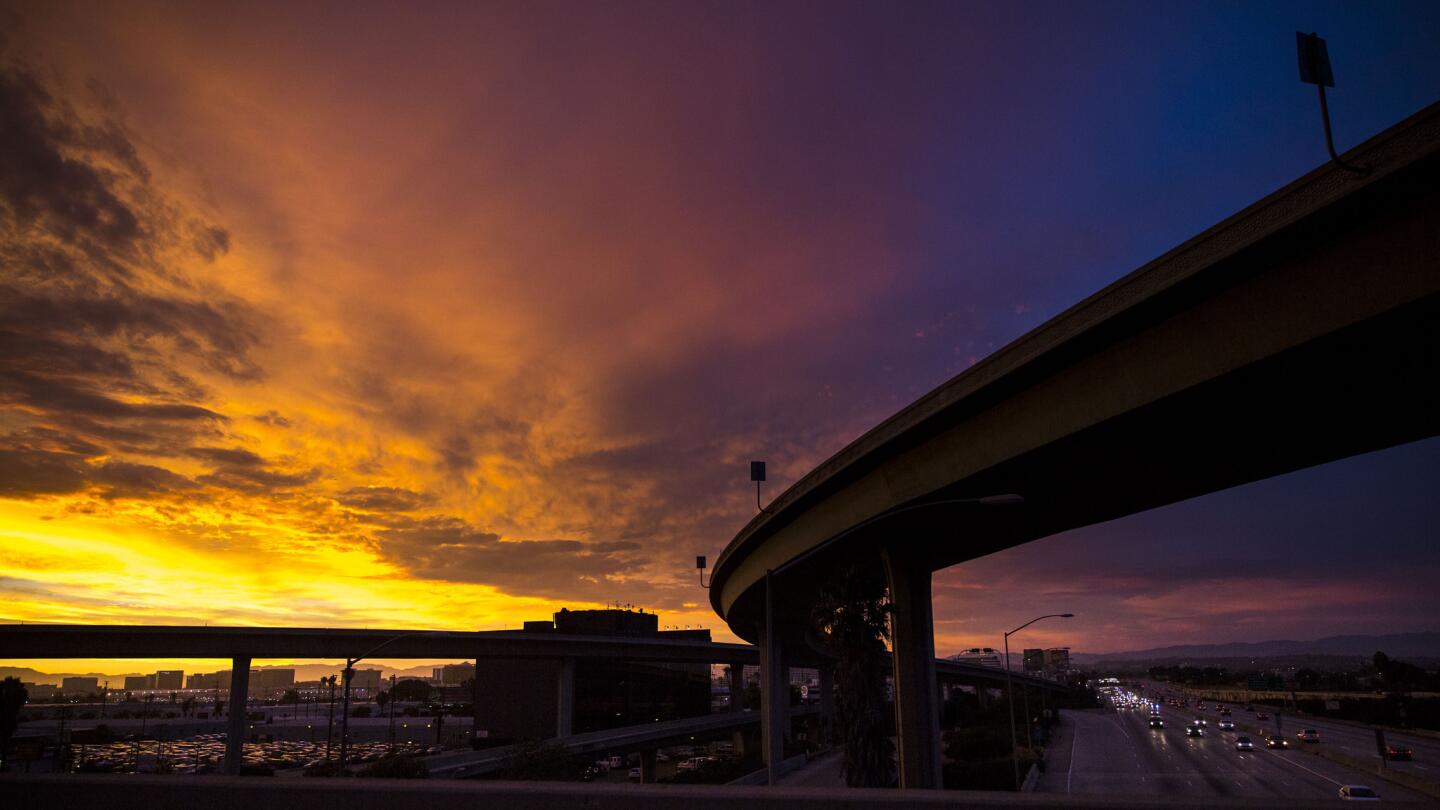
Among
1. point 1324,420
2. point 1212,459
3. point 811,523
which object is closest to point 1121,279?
point 1324,420

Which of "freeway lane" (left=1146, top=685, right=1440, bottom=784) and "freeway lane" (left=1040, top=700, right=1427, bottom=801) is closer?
"freeway lane" (left=1040, top=700, right=1427, bottom=801)

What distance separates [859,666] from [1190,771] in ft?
145

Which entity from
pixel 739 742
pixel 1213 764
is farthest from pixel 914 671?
pixel 739 742

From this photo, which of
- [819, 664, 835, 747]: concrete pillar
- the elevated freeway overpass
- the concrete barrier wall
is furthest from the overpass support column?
[819, 664, 835, 747]: concrete pillar

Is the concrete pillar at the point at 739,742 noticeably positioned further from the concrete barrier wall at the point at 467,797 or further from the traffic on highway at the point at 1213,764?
the concrete barrier wall at the point at 467,797

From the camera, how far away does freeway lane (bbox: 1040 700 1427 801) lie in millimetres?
52969

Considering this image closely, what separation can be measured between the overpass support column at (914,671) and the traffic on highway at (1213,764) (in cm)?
544

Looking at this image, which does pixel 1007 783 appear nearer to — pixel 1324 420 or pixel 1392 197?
pixel 1324 420

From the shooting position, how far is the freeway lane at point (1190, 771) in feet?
174

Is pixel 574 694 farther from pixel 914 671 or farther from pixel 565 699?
pixel 914 671

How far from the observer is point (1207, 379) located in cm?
1612

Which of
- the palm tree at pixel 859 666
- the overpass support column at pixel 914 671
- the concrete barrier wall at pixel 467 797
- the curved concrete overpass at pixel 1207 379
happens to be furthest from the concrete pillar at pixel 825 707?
the concrete barrier wall at pixel 467 797

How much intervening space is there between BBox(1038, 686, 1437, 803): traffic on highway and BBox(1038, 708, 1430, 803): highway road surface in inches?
1.8

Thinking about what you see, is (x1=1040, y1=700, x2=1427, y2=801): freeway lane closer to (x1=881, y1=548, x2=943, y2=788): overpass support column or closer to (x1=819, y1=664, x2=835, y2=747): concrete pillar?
(x1=881, y1=548, x2=943, y2=788): overpass support column
